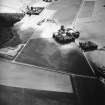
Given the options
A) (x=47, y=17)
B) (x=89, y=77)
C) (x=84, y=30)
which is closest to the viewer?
(x=89, y=77)

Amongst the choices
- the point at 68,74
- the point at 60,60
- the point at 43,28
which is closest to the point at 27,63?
the point at 60,60

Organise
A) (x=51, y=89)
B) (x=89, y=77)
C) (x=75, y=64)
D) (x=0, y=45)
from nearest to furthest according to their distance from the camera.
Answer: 1. (x=51, y=89)
2. (x=89, y=77)
3. (x=75, y=64)
4. (x=0, y=45)

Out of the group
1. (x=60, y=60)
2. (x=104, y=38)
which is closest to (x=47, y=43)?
(x=60, y=60)

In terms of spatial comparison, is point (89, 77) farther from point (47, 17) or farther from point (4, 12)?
point (47, 17)

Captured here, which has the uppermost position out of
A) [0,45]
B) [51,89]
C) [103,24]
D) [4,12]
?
[4,12]

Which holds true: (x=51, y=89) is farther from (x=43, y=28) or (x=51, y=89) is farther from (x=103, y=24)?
(x=103, y=24)

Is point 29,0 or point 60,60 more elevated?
point 29,0

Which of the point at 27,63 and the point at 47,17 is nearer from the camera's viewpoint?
the point at 27,63
